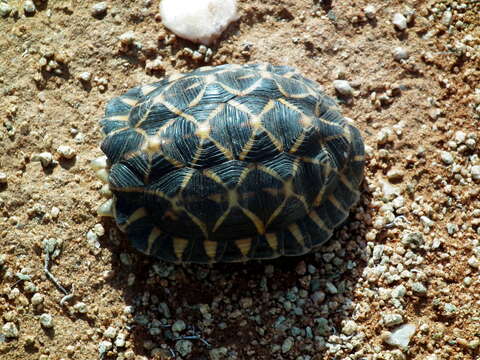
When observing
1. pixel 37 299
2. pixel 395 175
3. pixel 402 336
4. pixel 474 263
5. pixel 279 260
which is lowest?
pixel 37 299

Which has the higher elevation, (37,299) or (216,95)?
(216,95)

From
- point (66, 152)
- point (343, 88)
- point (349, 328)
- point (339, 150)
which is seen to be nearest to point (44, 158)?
point (66, 152)

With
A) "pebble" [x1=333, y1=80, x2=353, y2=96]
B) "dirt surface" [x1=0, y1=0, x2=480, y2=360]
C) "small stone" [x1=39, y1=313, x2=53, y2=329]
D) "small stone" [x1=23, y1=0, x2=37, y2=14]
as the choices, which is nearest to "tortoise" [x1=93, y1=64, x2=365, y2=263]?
"dirt surface" [x1=0, y1=0, x2=480, y2=360]

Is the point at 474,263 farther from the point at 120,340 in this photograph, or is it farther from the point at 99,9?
the point at 99,9

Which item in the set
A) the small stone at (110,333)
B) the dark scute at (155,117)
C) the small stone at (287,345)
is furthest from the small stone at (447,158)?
the small stone at (110,333)

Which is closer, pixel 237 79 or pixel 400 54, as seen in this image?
pixel 237 79

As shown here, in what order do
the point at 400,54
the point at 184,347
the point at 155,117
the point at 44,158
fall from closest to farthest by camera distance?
the point at 155,117
the point at 184,347
the point at 44,158
the point at 400,54

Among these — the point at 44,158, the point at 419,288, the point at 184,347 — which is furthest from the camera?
the point at 44,158
